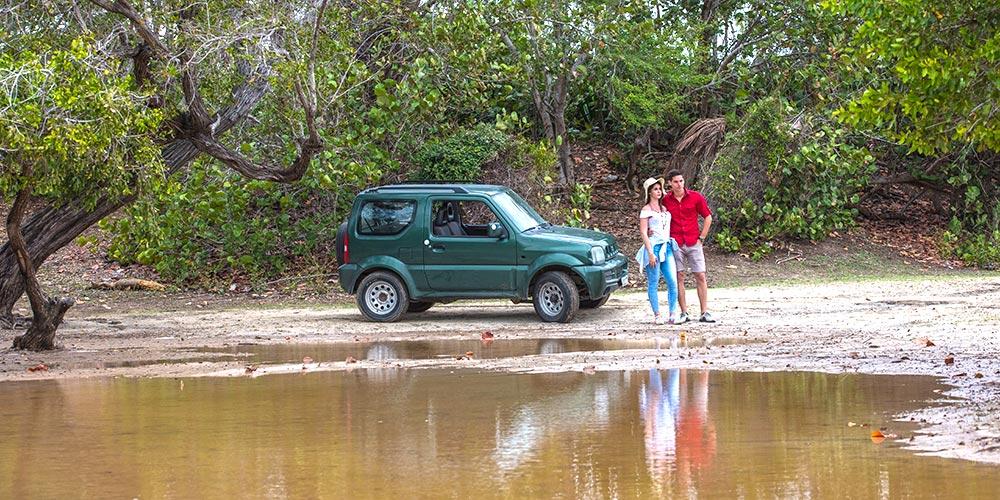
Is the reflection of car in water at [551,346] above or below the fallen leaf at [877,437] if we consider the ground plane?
above

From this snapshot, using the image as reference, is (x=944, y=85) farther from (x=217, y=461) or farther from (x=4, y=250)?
(x=4, y=250)

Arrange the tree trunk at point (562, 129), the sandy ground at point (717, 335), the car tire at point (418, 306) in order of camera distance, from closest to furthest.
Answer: the sandy ground at point (717, 335) → the car tire at point (418, 306) → the tree trunk at point (562, 129)

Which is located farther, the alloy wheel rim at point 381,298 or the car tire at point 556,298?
the alloy wheel rim at point 381,298

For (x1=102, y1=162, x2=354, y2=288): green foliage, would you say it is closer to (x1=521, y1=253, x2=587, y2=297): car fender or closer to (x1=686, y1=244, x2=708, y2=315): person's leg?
(x1=521, y1=253, x2=587, y2=297): car fender

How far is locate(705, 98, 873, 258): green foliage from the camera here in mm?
23203

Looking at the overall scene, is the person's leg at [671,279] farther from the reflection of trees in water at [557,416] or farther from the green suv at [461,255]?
the reflection of trees in water at [557,416]

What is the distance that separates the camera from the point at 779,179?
23.7 m

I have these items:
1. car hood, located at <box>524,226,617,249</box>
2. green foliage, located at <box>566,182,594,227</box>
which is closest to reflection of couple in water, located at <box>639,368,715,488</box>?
car hood, located at <box>524,226,617,249</box>

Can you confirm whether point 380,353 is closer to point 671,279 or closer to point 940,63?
point 671,279

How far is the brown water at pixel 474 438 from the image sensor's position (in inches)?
273

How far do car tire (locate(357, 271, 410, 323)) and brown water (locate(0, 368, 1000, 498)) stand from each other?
5.17 meters

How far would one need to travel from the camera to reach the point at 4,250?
1656 centimetres

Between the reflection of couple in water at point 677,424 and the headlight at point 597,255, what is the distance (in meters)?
4.94

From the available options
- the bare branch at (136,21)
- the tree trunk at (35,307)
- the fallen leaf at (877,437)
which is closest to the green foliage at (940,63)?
the fallen leaf at (877,437)
